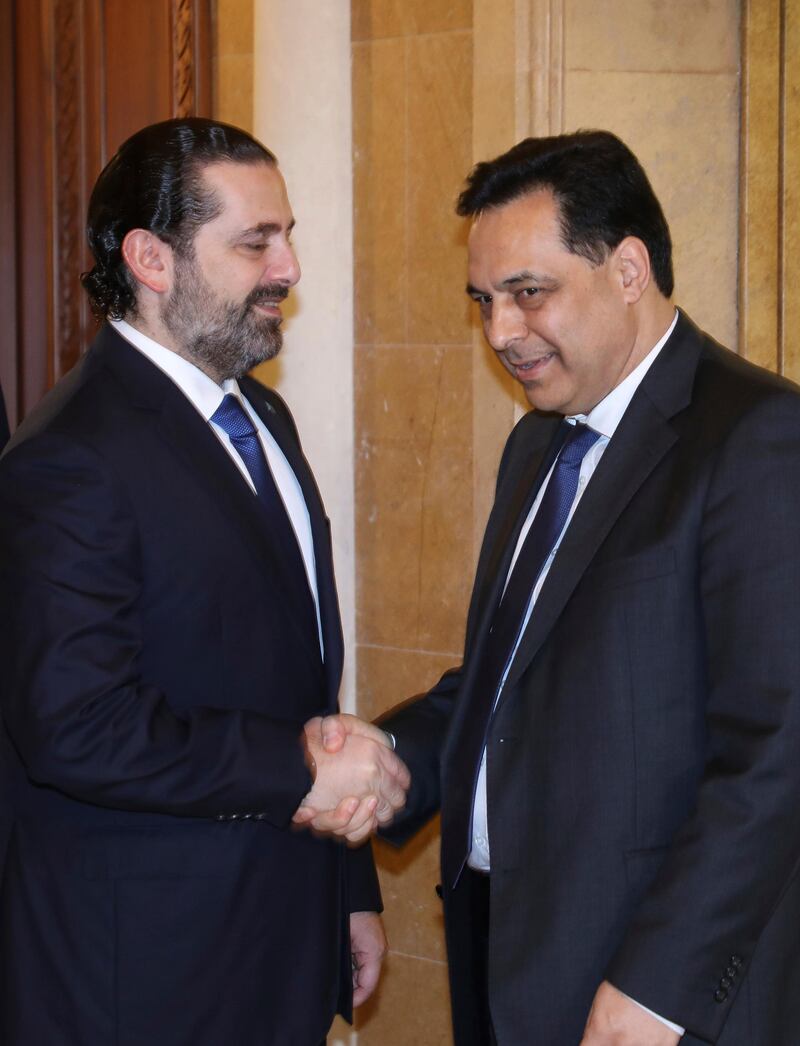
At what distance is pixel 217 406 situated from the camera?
2543mm

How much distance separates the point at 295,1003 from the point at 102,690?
724 millimetres

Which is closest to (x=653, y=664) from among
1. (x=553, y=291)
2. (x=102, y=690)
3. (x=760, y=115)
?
(x=553, y=291)

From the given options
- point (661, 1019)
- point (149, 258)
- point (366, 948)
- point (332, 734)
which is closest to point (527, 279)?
point (149, 258)

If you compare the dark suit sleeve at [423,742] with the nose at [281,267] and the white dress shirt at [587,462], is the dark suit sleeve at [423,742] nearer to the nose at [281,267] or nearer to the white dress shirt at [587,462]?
the white dress shirt at [587,462]

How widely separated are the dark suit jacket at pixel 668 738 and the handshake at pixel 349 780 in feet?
1.26

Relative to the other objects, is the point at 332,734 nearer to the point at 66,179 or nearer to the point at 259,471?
the point at 259,471

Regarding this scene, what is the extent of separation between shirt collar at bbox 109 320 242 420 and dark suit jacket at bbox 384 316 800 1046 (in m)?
0.77

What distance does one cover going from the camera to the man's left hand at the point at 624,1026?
193 centimetres

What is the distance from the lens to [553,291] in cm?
227

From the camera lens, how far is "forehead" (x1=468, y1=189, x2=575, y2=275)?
226 centimetres

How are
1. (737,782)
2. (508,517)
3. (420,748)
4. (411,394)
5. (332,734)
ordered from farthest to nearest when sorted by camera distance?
(411,394), (420,748), (508,517), (332,734), (737,782)

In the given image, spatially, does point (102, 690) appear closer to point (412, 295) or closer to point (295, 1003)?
point (295, 1003)

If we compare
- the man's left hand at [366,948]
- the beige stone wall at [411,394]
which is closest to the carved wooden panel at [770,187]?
the beige stone wall at [411,394]

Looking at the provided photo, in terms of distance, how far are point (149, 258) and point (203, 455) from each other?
441 millimetres
